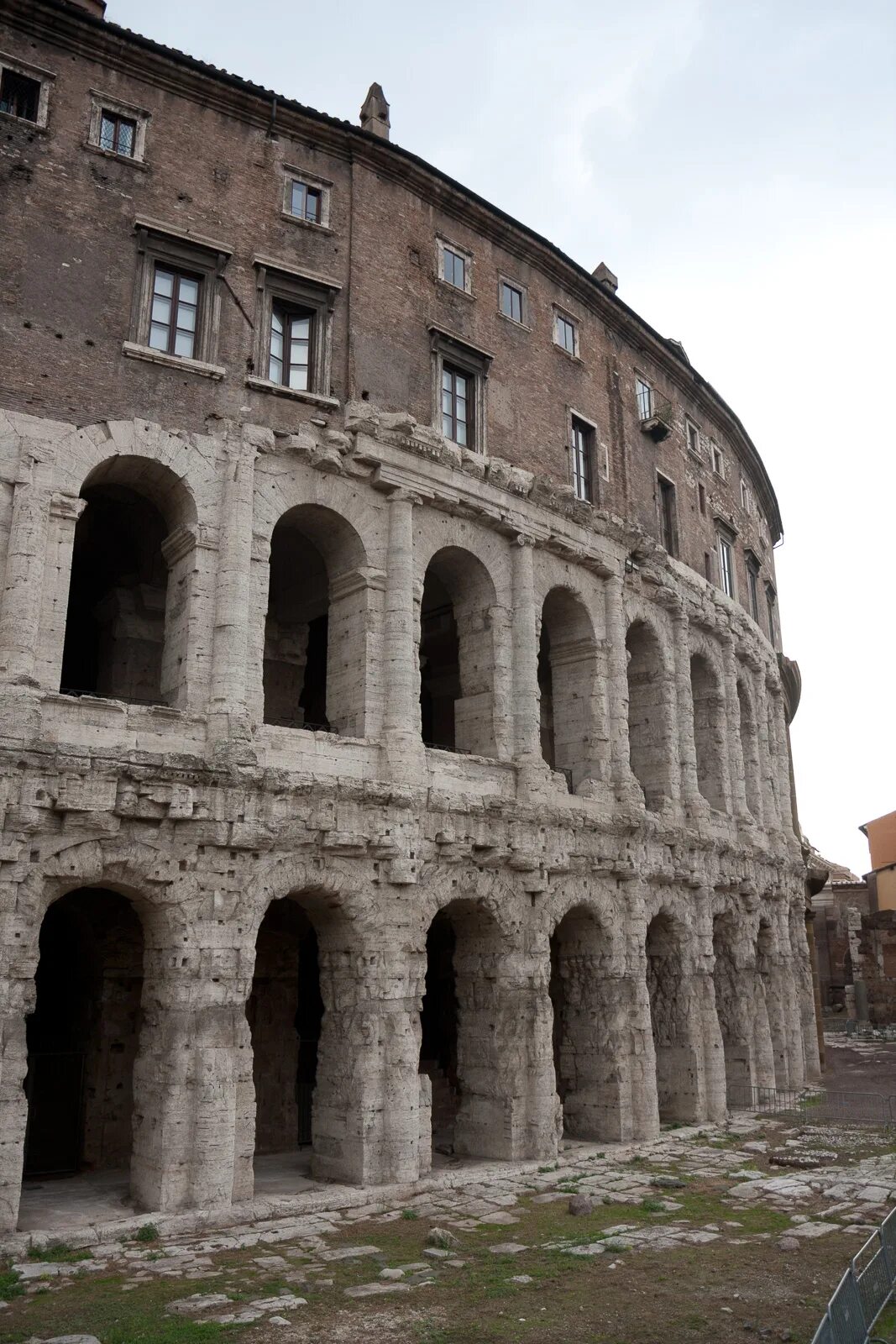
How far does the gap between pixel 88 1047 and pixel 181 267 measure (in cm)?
1144

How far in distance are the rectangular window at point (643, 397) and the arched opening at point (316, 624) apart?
8.69m

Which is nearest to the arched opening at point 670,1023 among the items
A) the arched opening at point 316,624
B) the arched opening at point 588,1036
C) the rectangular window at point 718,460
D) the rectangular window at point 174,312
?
the arched opening at point 588,1036

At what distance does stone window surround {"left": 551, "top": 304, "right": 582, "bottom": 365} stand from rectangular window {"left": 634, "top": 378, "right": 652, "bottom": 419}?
236 cm

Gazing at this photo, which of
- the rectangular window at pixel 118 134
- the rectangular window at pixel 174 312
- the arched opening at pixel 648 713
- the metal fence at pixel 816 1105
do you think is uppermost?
the rectangular window at pixel 118 134

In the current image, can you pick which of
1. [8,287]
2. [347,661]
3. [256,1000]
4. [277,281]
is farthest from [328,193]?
[256,1000]

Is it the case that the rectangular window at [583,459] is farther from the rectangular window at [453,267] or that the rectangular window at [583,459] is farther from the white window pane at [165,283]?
the white window pane at [165,283]

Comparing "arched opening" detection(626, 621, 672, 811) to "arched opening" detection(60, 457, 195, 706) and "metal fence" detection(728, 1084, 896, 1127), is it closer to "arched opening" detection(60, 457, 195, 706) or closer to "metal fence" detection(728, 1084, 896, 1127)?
"metal fence" detection(728, 1084, 896, 1127)

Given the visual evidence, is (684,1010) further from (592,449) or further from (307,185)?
(307,185)

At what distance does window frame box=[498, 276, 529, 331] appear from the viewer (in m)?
20.1

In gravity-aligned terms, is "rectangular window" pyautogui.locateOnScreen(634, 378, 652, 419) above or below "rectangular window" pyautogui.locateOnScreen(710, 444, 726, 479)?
below

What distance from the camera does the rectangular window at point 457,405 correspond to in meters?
18.5

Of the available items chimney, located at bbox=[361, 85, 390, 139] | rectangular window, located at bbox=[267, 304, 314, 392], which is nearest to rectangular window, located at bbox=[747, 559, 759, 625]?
chimney, located at bbox=[361, 85, 390, 139]

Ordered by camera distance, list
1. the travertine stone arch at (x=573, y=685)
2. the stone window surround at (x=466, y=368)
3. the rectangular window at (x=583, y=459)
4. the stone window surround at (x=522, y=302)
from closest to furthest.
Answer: the stone window surround at (x=466, y=368), the travertine stone arch at (x=573, y=685), the stone window surround at (x=522, y=302), the rectangular window at (x=583, y=459)

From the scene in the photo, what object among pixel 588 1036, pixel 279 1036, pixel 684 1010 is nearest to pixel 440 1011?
pixel 588 1036
